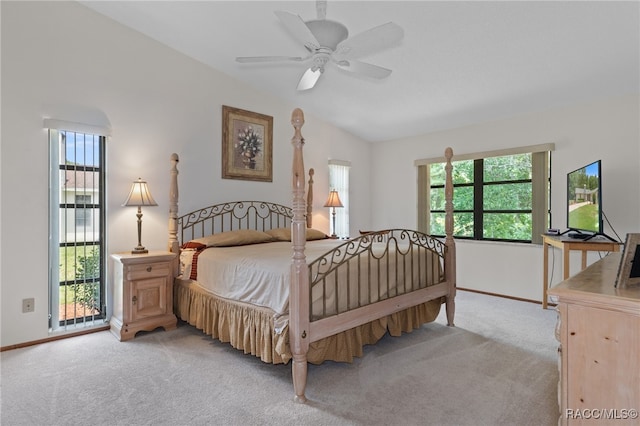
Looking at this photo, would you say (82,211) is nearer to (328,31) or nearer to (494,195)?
(328,31)

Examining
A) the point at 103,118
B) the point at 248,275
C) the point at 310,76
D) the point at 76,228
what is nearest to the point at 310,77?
the point at 310,76

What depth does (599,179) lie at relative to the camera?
3.35 meters

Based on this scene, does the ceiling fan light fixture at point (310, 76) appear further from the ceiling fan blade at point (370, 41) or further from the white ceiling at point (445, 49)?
the white ceiling at point (445, 49)

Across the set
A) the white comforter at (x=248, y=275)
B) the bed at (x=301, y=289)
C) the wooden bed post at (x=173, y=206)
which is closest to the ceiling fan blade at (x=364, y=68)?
the bed at (x=301, y=289)

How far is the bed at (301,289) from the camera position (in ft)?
7.47

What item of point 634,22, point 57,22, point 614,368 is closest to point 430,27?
point 634,22

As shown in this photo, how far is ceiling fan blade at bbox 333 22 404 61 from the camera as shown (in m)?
2.20

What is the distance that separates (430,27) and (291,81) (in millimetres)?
1952

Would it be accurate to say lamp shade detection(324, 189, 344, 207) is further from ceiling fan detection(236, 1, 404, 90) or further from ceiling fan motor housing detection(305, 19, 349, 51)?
ceiling fan motor housing detection(305, 19, 349, 51)

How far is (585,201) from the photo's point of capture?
11.9 ft

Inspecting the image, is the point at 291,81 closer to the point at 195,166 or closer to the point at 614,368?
the point at 195,166

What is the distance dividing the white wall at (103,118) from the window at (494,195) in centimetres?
258

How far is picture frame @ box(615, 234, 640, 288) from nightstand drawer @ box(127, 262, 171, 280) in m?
3.44

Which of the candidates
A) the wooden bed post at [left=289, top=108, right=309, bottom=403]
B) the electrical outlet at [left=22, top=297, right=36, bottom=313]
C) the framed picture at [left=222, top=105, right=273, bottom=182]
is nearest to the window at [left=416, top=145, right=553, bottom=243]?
the framed picture at [left=222, top=105, right=273, bottom=182]
